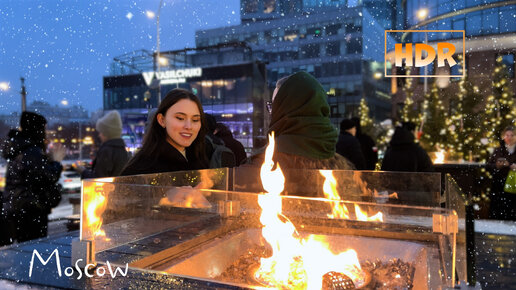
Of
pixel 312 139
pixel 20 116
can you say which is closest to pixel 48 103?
pixel 20 116

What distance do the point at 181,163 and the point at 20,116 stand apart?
1.57 metres

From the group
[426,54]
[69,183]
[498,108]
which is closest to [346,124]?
[498,108]

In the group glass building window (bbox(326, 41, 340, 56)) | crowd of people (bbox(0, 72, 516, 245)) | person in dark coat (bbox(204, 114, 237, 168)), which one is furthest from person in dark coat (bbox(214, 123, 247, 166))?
glass building window (bbox(326, 41, 340, 56))

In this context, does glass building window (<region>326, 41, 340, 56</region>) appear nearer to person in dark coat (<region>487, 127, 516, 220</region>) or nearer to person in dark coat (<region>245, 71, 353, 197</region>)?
person in dark coat (<region>245, 71, 353, 197</region>)

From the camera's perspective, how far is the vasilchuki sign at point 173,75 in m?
3.12

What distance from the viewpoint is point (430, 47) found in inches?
86.4

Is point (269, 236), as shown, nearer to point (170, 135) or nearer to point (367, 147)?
point (170, 135)

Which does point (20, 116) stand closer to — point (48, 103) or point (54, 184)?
point (48, 103)

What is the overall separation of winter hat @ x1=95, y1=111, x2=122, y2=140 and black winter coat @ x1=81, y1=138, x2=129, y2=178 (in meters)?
0.10

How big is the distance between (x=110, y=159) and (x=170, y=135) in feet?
4.70

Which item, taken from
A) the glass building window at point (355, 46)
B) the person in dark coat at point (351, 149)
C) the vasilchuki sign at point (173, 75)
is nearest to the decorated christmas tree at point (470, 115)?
the glass building window at point (355, 46)

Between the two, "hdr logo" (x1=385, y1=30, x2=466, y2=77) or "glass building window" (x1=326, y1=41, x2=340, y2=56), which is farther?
"glass building window" (x1=326, y1=41, x2=340, y2=56)

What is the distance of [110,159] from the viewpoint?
3016 millimetres

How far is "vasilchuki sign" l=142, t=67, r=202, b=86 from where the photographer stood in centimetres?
312
